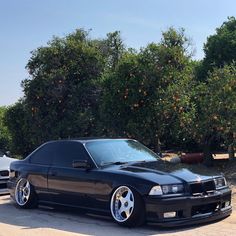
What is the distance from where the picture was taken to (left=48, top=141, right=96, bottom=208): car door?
881 centimetres

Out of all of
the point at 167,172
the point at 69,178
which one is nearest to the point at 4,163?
the point at 69,178

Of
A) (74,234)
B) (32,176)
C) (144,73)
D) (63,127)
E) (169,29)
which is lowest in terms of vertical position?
(74,234)

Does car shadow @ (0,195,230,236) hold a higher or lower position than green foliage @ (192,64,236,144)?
lower

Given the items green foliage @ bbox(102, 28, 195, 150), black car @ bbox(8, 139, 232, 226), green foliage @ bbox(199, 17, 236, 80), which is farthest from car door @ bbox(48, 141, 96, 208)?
green foliage @ bbox(199, 17, 236, 80)

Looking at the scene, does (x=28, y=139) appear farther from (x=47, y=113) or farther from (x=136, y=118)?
(x=136, y=118)

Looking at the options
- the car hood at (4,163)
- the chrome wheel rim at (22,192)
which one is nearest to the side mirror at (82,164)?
the chrome wheel rim at (22,192)

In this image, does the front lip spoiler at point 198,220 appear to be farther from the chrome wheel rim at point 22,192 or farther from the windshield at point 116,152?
the chrome wheel rim at point 22,192

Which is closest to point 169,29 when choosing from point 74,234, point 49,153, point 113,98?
point 113,98

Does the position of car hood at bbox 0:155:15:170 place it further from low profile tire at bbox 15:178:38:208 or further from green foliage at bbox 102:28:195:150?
green foliage at bbox 102:28:195:150

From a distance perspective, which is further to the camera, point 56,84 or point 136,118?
point 56,84

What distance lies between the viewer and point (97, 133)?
18.0 m

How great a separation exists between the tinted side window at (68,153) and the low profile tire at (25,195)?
0.85 metres

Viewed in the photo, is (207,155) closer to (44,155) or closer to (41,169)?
(44,155)

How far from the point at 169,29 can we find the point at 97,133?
4.31 metres
